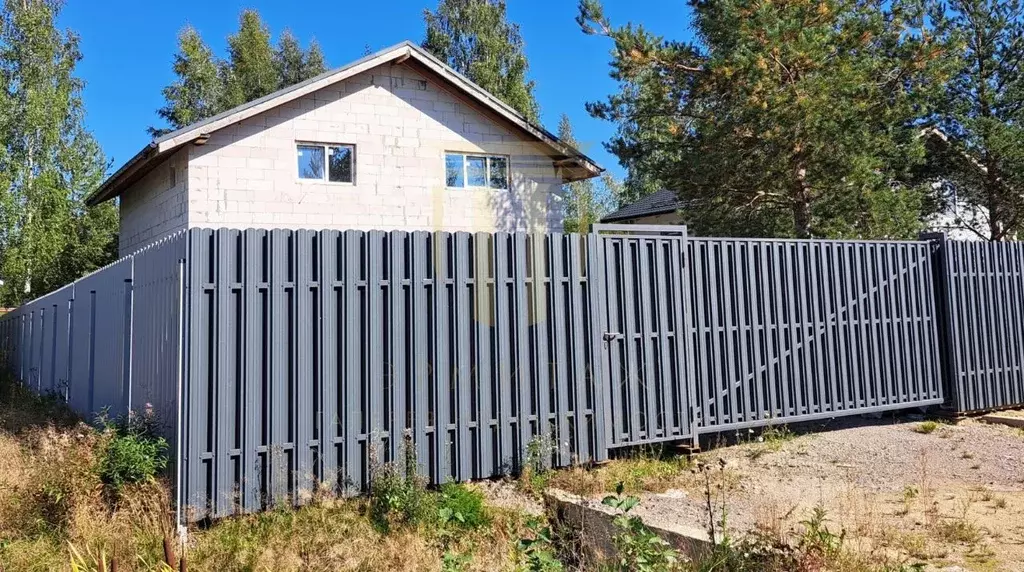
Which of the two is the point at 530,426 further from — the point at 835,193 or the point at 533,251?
the point at 835,193

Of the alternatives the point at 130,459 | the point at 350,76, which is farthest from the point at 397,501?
the point at 350,76

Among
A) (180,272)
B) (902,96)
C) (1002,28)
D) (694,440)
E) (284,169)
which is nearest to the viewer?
(180,272)

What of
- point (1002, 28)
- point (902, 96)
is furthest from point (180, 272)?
point (1002, 28)

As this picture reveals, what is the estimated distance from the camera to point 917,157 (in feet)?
48.5

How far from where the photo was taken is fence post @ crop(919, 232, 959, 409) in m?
8.91

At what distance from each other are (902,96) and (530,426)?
39.9ft

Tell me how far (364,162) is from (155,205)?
4.31 metres

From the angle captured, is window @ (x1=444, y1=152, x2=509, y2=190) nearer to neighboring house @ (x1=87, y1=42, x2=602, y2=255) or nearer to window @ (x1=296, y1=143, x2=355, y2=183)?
neighboring house @ (x1=87, y1=42, x2=602, y2=255)

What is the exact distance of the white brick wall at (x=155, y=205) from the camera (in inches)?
523

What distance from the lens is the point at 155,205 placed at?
48.1ft

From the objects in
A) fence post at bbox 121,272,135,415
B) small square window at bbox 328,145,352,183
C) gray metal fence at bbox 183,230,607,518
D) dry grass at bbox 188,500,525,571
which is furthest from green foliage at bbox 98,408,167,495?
small square window at bbox 328,145,352,183

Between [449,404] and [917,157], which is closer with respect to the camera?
[449,404]

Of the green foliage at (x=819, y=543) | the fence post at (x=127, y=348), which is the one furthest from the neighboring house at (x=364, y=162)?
the green foliage at (x=819, y=543)

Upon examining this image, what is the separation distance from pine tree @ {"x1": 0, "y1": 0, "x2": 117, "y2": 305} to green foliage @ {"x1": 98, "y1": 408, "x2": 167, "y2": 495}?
75.4 ft
